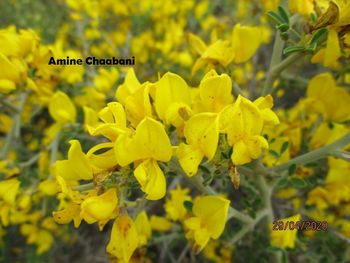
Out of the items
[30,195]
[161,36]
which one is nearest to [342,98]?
[30,195]

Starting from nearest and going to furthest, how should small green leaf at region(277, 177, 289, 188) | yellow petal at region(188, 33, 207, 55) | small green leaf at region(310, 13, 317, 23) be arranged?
small green leaf at region(310, 13, 317, 23), small green leaf at region(277, 177, 289, 188), yellow petal at region(188, 33, 207, 55)

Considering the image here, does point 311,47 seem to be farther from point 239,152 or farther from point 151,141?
point 151,141

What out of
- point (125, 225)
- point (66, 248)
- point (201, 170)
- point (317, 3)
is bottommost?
point (66, 248)

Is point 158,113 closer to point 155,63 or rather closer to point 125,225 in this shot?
point 125,225

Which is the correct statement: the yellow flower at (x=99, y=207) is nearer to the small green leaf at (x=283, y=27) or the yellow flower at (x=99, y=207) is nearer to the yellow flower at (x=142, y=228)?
the yellow flower at (x=142, y=228)

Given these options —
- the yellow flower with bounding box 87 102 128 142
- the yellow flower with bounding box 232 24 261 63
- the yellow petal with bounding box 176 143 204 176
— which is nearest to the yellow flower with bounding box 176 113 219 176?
the yellow petal with bounding box 176 143 204 176

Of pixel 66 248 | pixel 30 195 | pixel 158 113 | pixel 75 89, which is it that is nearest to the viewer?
pixel 158 113

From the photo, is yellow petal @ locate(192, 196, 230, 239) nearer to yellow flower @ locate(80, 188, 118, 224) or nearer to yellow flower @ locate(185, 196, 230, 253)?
yellow flower @ locate(185, 196, 230, 253)
